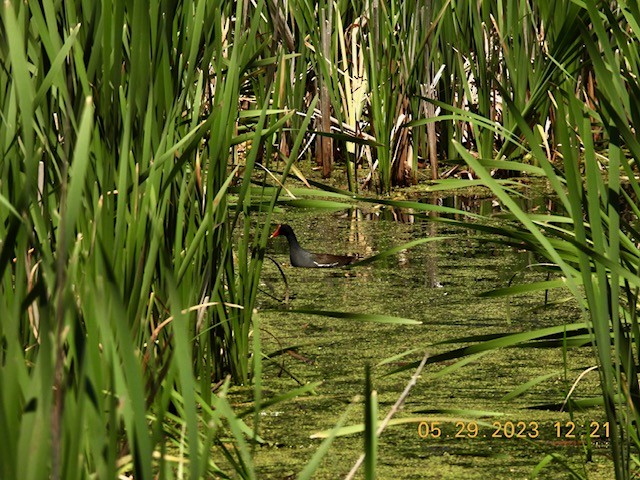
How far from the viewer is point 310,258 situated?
3.60 m

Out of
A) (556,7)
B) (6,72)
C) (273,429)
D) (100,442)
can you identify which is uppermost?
(556,7)

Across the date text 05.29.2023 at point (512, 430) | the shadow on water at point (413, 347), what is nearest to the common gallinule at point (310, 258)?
the shadow on water at point (413, 347)

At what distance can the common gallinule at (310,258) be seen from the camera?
349 cm

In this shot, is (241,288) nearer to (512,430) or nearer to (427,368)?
(427,368)

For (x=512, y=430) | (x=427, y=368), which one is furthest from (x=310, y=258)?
(x=512, y=430)

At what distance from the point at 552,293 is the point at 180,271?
1609 mm

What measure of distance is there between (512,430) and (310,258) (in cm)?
156

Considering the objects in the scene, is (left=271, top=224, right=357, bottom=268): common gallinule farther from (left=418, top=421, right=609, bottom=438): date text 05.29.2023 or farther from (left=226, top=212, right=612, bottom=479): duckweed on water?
(left=418, top=421, right=609, bottom=438): date text 05.29.2023

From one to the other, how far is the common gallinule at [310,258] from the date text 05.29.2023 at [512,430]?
1238mm

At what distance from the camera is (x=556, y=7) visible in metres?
4.49

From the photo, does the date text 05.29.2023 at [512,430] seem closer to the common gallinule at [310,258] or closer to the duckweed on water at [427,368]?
the duckweed on water at [427,368]

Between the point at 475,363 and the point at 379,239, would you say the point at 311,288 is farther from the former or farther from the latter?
the point at 475,363

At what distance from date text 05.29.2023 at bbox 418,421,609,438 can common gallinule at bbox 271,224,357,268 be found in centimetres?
124

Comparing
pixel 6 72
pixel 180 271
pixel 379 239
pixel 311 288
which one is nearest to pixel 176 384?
pixel 180 271
